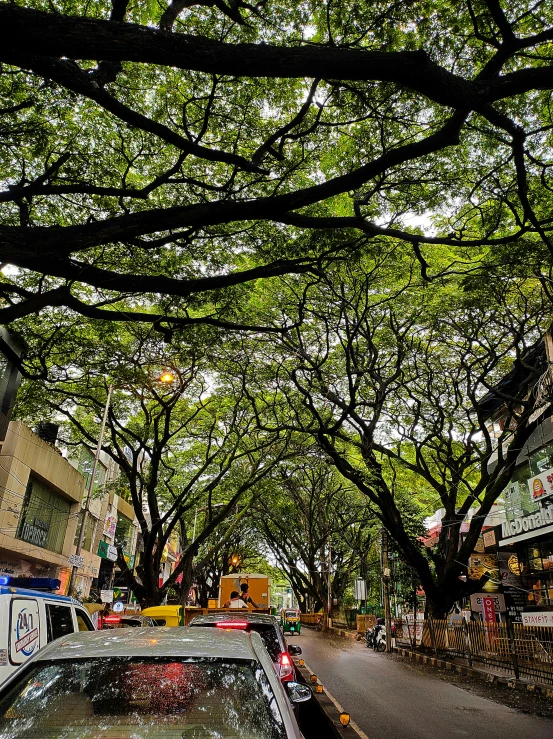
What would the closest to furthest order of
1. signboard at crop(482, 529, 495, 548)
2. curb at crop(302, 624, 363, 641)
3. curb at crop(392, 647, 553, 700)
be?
curb at crop(392, 647, 553, 700)
signboard at crop(482, 529, 495, 548)
curb at crop(302, 624, 363, 641)

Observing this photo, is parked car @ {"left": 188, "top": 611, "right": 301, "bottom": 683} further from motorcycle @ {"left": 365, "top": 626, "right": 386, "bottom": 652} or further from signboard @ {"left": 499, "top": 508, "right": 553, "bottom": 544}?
motorcycle @ {"left": 365, "top": 626, "right": 386, "bottom": 652}

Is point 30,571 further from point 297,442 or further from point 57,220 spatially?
point 57,220

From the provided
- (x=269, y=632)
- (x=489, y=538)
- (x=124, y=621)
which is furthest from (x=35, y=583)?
(x=489, y=538)

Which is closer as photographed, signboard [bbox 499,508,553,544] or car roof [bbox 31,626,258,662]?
car roof [bbox 31,626,258,662]

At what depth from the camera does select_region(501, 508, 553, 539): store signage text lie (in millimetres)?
15414

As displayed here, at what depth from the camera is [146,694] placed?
284cm

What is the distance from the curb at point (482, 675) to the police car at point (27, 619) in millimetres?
9342

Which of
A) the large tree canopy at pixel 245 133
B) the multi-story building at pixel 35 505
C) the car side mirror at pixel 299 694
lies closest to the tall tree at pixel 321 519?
the multi-story building at pixel 35 505

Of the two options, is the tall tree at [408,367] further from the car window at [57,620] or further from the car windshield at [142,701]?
the car windshield at [142,701]

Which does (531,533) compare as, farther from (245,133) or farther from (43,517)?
(43,517)

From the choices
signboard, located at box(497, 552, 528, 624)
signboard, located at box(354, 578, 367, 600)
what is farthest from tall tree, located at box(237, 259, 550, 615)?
signboard, located at box(354, 578, 367, 600)

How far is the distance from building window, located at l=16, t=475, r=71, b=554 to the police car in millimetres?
12847

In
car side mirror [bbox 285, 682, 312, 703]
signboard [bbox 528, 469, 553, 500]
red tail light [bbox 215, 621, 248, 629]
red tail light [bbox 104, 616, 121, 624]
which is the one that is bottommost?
car side mirror [bbox 285, 682, 312, 703]

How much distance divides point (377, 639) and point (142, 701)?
2263 cm
